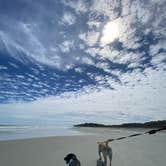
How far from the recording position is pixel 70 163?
6.54 m

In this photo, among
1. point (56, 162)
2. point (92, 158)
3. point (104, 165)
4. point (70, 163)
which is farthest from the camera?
point (92, 158)

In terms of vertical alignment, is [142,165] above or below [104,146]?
below

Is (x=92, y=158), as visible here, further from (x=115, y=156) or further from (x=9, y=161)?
(x=9, y=161)

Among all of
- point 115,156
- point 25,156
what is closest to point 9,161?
point 25,156

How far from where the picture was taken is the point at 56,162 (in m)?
8.99

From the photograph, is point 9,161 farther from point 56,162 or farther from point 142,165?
point 142,165

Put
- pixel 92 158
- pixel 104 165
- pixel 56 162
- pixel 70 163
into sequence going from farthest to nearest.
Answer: pixel 92 158 < pixel 56 162 < pixel 104 165 < pixel 70 163

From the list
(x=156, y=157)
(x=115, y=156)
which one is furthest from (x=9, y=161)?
(x=156, y=157)

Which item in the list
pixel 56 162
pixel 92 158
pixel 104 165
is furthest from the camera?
pixel 92 158

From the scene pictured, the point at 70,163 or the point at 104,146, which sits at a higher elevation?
the point at 104,146

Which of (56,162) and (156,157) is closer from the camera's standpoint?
(56,162)

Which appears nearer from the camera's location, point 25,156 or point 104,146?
point 104,146

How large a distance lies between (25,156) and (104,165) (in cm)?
397

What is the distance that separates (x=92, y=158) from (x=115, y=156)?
128cm
